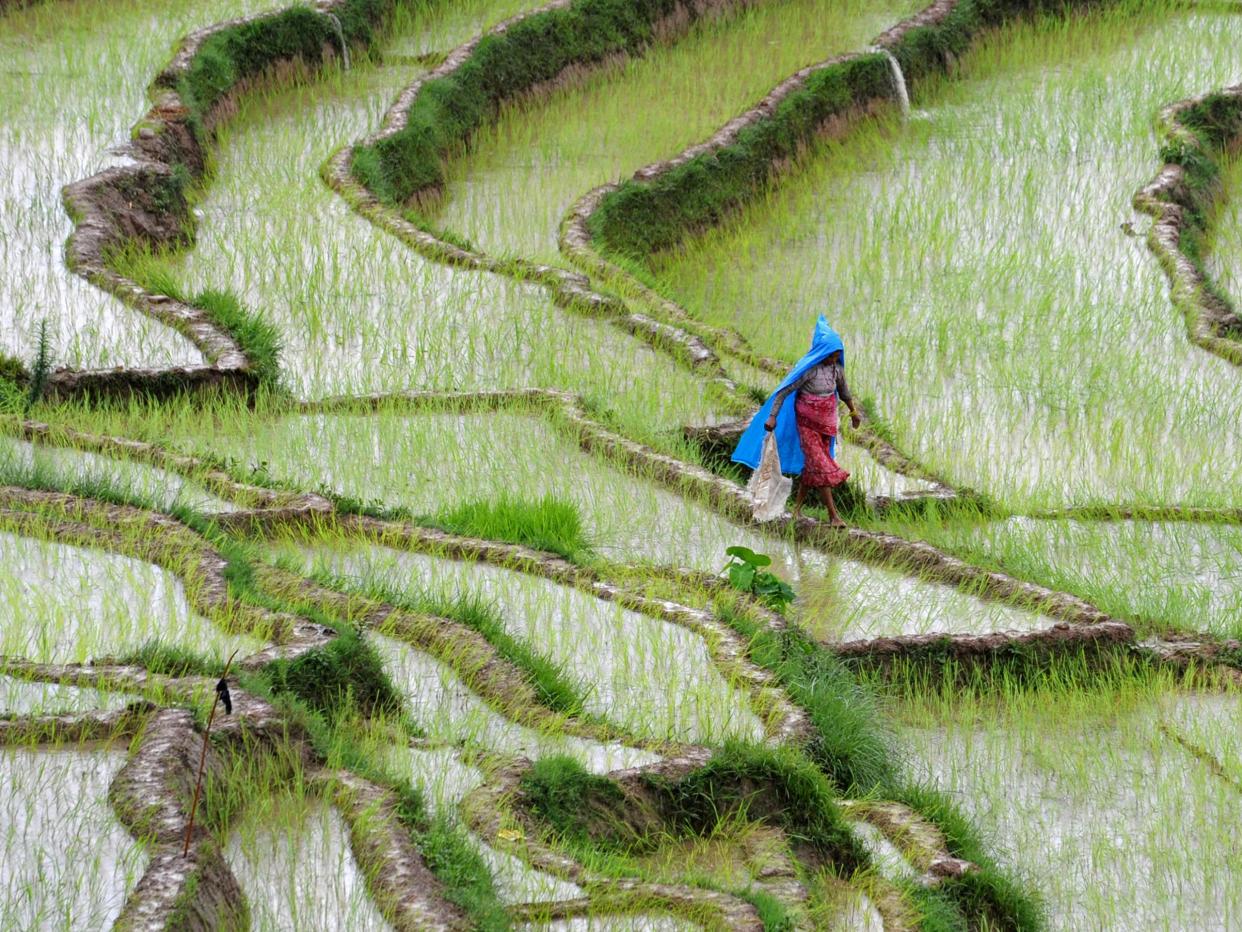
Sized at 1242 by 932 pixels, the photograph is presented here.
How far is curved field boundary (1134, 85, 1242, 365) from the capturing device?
27.8ft

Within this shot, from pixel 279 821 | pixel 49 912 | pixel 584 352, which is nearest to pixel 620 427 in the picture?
pixel 584 352

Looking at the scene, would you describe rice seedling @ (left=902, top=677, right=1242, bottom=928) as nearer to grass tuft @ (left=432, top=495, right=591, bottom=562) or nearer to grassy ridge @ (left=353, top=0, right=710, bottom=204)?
grass tuft @ (left=432, top=495, right=591, bottom=562)

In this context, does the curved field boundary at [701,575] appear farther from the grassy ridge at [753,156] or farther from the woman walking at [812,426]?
the grassy ridge at [753,156]

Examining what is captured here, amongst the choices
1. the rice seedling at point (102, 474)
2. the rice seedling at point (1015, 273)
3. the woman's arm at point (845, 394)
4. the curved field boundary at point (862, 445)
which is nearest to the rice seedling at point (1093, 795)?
the woman's arm at point (845, 394)

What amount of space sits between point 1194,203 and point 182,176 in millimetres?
5604

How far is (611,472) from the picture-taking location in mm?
6543

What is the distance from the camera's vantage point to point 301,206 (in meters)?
8.82

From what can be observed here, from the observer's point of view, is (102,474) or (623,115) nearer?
(102,474)

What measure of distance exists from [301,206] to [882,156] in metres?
3.82

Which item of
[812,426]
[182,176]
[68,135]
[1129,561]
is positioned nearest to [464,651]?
[812,426]

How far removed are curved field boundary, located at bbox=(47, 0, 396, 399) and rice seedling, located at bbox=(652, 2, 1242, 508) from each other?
2583mm

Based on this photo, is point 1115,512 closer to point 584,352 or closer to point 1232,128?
point 584,352

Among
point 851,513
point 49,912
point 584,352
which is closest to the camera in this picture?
point 49,912

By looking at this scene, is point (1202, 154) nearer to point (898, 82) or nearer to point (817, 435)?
point (898, 82)
